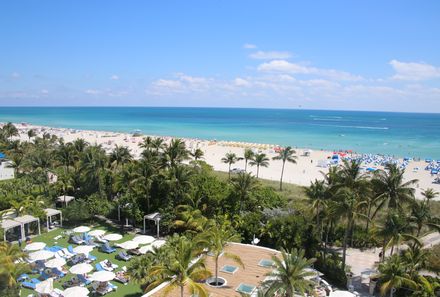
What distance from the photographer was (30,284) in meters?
19.0

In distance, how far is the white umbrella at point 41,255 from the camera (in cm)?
2064

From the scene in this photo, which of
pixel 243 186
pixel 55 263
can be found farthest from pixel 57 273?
pixel 243 186

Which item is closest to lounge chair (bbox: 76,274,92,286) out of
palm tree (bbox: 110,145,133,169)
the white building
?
palm tree (bbox: 110,145,133,169)

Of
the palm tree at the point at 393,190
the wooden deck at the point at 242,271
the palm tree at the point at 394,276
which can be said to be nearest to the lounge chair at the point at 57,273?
the wooden deck at the point at 242,271

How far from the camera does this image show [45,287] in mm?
18000

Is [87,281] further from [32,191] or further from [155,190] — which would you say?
[32,191]

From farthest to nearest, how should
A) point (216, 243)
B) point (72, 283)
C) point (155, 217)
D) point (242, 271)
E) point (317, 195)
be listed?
point (155, 217)
point (317, 195)
point (72, 283)
point (242, 271)
point (216, 243)

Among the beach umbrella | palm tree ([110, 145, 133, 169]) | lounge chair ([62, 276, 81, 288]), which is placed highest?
palm tree ([110, 145, 133, 169])

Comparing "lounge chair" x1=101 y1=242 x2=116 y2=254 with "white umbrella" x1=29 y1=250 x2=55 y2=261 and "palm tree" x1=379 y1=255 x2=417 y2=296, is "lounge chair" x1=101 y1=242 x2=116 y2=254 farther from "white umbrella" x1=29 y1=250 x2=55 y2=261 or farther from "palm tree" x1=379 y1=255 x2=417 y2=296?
"palm tree" x1=379 y1=255 x2=417 y2=296

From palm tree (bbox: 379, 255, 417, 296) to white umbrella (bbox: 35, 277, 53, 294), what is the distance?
17084mm

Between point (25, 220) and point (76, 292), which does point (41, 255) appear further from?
point (25, 220)

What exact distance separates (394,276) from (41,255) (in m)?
19.9

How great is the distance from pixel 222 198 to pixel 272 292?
50.0ft

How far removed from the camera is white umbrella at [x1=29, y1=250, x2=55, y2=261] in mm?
20641
